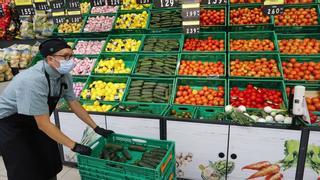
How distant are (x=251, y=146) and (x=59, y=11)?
388 centimetres

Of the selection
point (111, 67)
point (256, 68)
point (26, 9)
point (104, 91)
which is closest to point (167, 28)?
point (111, 67)

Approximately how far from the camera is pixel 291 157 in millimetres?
3322

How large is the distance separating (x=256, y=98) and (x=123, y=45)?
2.69 meters

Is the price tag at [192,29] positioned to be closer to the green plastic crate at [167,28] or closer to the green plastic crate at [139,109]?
the green plastic crate at [167,28]

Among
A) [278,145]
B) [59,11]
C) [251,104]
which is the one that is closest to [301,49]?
[251,104]

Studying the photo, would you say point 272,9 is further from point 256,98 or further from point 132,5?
point 132,5

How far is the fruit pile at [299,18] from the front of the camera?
4.84m

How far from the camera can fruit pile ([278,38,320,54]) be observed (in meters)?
4.54

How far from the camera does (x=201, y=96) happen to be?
4359 millimetres

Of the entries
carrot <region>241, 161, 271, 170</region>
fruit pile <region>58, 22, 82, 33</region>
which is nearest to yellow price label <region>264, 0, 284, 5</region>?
carrot <region>241, 161, 271, 170</region>

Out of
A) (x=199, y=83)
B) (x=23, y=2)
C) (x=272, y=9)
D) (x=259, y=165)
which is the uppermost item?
(x=23, y=2)

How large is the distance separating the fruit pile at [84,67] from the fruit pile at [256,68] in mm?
2596

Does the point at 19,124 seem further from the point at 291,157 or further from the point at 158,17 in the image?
the point at 158,17

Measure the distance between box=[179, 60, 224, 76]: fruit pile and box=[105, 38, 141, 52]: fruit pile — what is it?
1.05m
